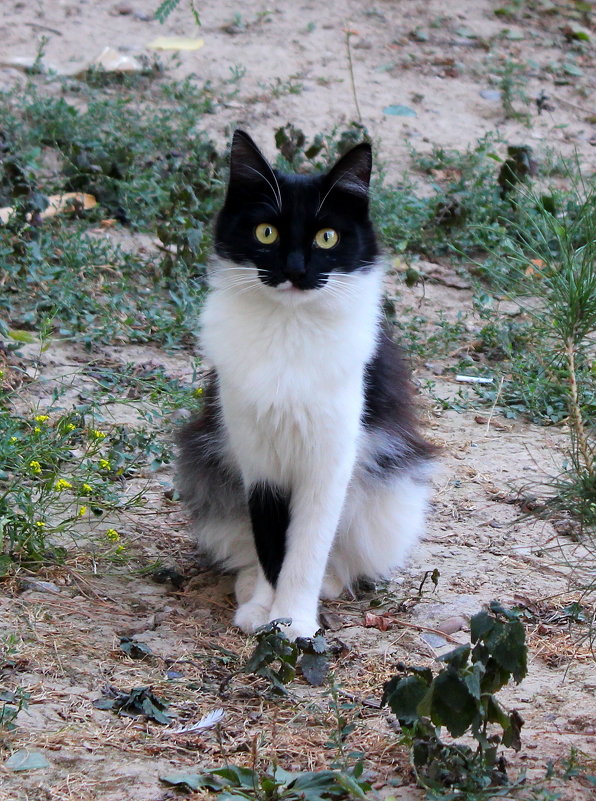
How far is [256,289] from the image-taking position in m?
2.98

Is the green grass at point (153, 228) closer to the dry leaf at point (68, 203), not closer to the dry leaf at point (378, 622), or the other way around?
the dry leaf at point (68, 203)

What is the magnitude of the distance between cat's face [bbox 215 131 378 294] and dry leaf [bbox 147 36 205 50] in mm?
5276

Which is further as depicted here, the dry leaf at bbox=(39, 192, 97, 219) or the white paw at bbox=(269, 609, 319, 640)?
the dry leaf at bbox=(39, 192, 97, 219)

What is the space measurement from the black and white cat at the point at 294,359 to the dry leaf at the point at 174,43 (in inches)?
207

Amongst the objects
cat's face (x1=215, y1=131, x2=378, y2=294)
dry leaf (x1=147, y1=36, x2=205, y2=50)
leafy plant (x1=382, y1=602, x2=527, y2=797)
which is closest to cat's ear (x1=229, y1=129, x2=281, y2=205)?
cat's face (x1=215, y1=131, x2=378, y2=294)

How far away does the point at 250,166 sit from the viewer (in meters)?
2.97

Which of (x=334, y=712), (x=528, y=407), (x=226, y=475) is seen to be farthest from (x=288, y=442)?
(x=528, y=407)

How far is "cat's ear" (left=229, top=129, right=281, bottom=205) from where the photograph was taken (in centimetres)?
295

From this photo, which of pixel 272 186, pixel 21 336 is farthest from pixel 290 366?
pixel 21 336

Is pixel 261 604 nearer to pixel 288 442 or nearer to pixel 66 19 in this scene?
pixel 288 442

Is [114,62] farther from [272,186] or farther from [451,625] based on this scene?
[451,625]

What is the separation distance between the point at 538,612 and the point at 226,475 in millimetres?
1059

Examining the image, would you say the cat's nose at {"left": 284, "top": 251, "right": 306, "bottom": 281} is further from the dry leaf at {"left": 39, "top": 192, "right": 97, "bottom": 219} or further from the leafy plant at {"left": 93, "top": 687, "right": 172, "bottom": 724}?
the dry leaf at {"left": 39, "top": 192, "right": 97, "bottom": 219}

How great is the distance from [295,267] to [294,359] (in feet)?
0.89
